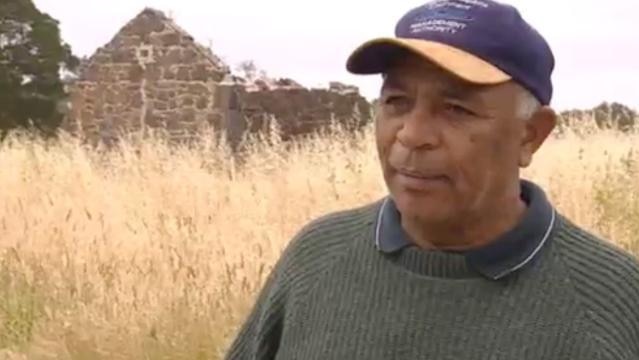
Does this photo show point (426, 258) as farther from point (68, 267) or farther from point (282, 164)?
point (282, 164)

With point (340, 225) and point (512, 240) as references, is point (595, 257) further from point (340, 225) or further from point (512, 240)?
point (340, 225)

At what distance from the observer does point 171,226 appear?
7891mm

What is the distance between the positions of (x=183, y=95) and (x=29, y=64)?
10.0m

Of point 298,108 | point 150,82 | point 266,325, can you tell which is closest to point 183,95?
point 150,82

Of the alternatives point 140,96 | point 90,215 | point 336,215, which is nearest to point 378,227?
point 336,215

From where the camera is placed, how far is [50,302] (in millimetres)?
6793

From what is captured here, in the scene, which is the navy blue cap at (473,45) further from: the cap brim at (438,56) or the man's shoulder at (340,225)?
the man's shoulder at (340,225)

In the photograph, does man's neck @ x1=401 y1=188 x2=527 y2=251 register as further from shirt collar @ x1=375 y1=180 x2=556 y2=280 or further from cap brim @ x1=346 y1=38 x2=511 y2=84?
cap brim @ x1=346 y1=38 x2=511 y2=84

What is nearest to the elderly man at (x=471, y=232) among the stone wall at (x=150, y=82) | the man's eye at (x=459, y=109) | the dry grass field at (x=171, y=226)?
the man's eye at (x=459, y=109)

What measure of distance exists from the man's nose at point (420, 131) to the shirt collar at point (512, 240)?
0.19 m

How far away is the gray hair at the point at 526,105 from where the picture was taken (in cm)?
225

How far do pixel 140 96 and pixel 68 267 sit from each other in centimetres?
782

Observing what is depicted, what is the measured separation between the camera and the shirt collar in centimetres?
227

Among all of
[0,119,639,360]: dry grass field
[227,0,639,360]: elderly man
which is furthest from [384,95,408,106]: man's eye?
[0,119,639,360]: dry grass field
